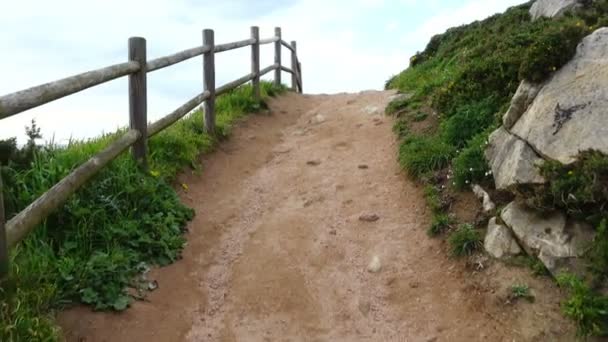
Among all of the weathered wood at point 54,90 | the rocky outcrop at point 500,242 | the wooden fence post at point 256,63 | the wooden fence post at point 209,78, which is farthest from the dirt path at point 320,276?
the wooden fence post at point 256,63

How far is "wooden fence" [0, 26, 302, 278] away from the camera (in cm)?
418

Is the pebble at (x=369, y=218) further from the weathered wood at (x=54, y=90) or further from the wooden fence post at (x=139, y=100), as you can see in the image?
the weathered wood at (x=54, y=90)

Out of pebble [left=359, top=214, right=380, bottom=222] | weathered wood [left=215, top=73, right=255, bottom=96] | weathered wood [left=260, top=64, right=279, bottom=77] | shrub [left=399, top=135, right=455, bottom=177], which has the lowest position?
pebble [left=359, top=214, right=380, bottom=222]

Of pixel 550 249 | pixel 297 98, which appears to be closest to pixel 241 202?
pixel 550 249

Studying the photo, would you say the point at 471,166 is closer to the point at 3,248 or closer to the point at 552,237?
the point at 552,237

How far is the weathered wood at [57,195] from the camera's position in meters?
4.20

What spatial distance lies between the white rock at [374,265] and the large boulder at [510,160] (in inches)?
48.3

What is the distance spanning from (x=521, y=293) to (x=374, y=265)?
132 cm

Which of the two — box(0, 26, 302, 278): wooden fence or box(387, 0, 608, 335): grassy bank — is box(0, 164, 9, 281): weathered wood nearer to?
box(0, 26, 302, 278): wooden fence

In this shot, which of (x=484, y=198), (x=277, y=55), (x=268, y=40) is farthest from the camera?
(x=277, y=55)

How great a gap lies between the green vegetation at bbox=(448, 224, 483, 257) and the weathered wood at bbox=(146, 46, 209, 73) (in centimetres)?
342

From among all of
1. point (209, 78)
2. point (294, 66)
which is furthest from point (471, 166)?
point (294, 66)

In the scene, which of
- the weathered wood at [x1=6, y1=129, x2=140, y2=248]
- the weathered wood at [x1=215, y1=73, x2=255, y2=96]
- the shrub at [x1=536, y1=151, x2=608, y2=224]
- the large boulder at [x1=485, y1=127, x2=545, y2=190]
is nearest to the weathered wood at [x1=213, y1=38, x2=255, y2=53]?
the weathered wood at [x1=215, y1=73, x2=255, y2=96]

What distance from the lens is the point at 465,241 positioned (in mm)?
5363
